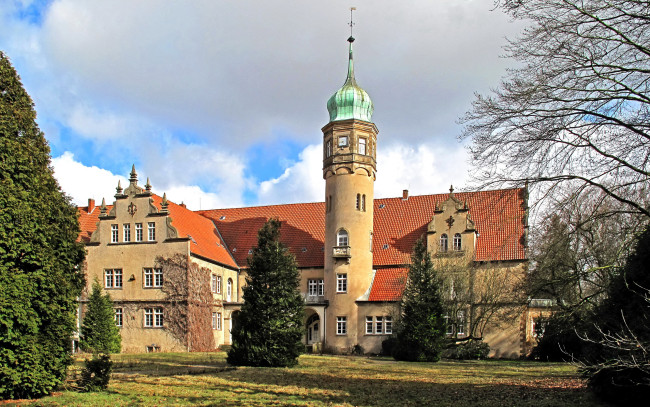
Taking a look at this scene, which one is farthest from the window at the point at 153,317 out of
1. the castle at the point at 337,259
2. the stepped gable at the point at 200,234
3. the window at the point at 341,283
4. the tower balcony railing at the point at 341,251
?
the tower balcony railing at the point at 341,251

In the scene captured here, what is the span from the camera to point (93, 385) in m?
14.1

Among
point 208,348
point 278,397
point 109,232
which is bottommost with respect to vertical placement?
point 208,348

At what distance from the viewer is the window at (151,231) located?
37491mm

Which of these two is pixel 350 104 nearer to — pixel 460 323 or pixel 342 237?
pixel 342 237

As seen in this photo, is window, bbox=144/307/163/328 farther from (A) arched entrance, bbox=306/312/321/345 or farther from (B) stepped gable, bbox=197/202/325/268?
(A) arched entrance, bbox=306/312/321/345

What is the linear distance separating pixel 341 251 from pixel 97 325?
14.8 meters

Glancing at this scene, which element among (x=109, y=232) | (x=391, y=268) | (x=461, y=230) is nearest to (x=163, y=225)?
(x=109, y=232)

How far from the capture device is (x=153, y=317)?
121 ft

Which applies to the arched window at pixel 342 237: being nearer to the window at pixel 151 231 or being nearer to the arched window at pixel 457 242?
the arched window at pixel 457 242

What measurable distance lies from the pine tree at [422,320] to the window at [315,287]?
1118 cm

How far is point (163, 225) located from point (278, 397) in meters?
24.8

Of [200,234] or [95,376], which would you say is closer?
[95,376]

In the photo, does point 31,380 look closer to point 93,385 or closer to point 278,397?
point 93,385

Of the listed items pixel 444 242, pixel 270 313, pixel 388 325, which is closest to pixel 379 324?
pixel 388 325
